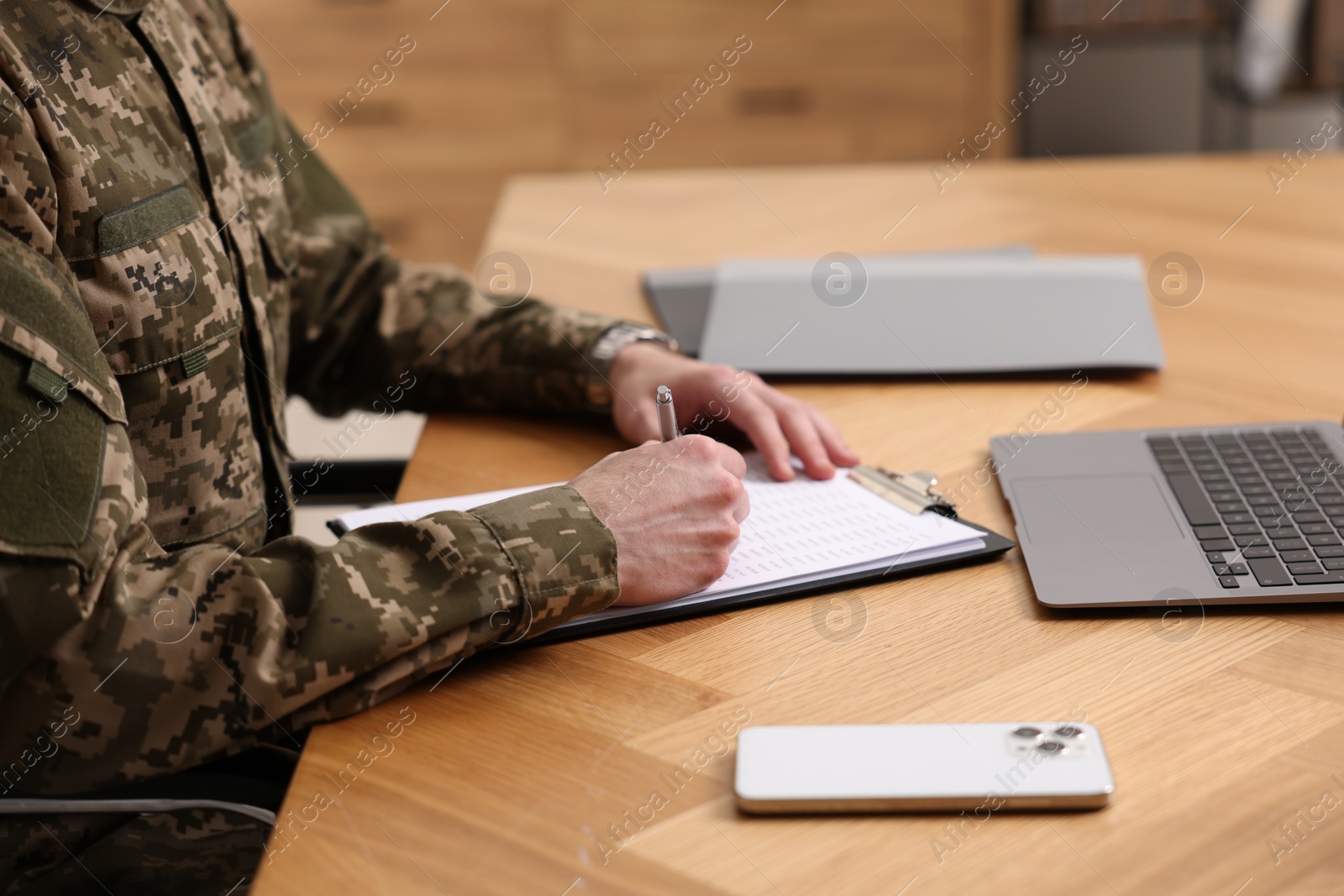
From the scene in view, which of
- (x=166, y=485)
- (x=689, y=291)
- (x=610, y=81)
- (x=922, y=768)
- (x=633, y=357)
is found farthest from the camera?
(x=610, y=81)

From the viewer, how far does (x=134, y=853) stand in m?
0.69

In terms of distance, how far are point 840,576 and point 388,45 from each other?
2484 mm

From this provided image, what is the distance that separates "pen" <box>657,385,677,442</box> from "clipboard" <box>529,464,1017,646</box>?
130 millimetres

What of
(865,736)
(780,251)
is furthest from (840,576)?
(780,251)

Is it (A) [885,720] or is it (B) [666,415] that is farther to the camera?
(B) [666,415]

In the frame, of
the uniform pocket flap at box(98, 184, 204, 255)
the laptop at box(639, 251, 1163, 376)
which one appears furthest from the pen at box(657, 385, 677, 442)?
the uniform pocket flap at box(98, 184, 204, 255)

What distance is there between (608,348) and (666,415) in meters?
0.22

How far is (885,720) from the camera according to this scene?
0.58m

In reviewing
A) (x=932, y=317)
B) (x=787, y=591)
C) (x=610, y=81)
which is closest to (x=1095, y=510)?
(x=787, y=591)

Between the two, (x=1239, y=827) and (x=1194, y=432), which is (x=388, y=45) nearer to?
(x=1194, y=432)

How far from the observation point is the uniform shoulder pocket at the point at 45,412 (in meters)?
0.55

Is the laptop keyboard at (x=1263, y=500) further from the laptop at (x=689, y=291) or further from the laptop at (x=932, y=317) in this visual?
the laptop at (x=689, y=291)

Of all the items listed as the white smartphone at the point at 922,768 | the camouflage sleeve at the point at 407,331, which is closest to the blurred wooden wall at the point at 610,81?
the camouflage sleeve at the point at 407,331

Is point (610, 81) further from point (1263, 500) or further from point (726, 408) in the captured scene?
point (1263, 500)
